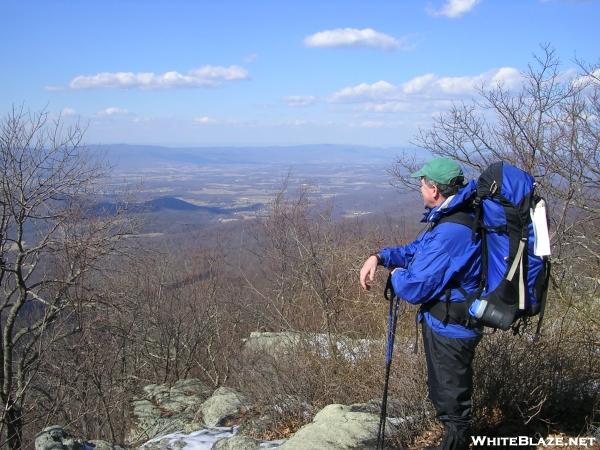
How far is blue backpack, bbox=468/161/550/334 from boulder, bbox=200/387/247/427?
432cm

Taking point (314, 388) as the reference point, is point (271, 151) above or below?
above

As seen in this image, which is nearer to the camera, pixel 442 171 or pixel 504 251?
pixel 504 251

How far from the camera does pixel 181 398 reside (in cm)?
921

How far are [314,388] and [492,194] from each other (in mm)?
3379

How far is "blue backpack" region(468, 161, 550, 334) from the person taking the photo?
2.55 m

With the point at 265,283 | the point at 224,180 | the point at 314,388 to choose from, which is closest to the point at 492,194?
the point at 314,388

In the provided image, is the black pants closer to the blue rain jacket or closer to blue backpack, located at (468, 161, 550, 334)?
the blue rain jacket

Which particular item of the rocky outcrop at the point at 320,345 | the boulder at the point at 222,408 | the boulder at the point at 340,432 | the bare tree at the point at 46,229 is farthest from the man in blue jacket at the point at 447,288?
the bare tree at the point at 46,229

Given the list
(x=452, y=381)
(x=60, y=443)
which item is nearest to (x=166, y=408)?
(x=60, y=443)

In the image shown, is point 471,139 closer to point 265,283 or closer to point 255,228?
point 265,283

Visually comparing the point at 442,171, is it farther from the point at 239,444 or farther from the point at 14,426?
the point at 14,426

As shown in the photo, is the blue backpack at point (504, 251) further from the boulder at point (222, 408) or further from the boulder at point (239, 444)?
the boulder at point (222, 408)

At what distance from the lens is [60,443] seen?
5781 millimetres

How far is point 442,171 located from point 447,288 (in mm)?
634
